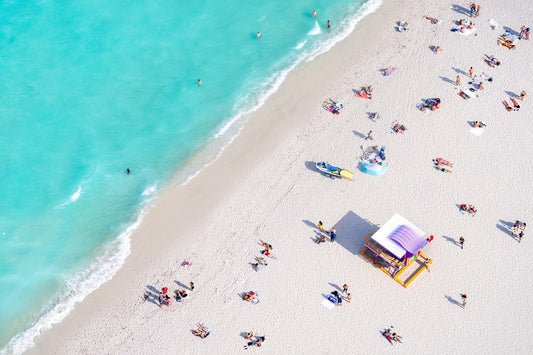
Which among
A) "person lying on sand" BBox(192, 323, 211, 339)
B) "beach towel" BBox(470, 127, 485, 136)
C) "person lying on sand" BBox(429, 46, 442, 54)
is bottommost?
"person lying on sand" BBox(192, 323, 211, 339)

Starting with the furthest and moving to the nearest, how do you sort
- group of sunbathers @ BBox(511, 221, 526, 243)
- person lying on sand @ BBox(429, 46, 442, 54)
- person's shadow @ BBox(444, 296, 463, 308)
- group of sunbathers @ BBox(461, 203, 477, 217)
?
person lying on sand @ BBox(429, 46, 442, 54) < group of sunbathers @ BBox(461, 203, 477, 217) < group of sunbathers @ BBox(511, 221, 526, 243) < person's shadow @ BBox(444, 296, 463, 308)

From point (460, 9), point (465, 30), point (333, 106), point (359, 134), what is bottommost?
point (359, 134)

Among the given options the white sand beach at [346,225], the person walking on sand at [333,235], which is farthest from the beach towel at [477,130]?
the person walking on sand at [333,235]

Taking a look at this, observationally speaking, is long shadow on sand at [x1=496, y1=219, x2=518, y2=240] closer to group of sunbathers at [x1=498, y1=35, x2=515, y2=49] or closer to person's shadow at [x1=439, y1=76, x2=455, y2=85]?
person's shadow at [x1=439, y1=76, x2=455, y2=85]

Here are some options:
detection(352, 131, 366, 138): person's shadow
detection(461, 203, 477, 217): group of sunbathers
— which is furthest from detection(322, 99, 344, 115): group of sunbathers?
detection(461, 203, 477, 217): group of sunbathers

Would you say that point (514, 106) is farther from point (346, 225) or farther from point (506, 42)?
point (346, 225)

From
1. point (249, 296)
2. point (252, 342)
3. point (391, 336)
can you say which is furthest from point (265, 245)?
point (391, 336)
